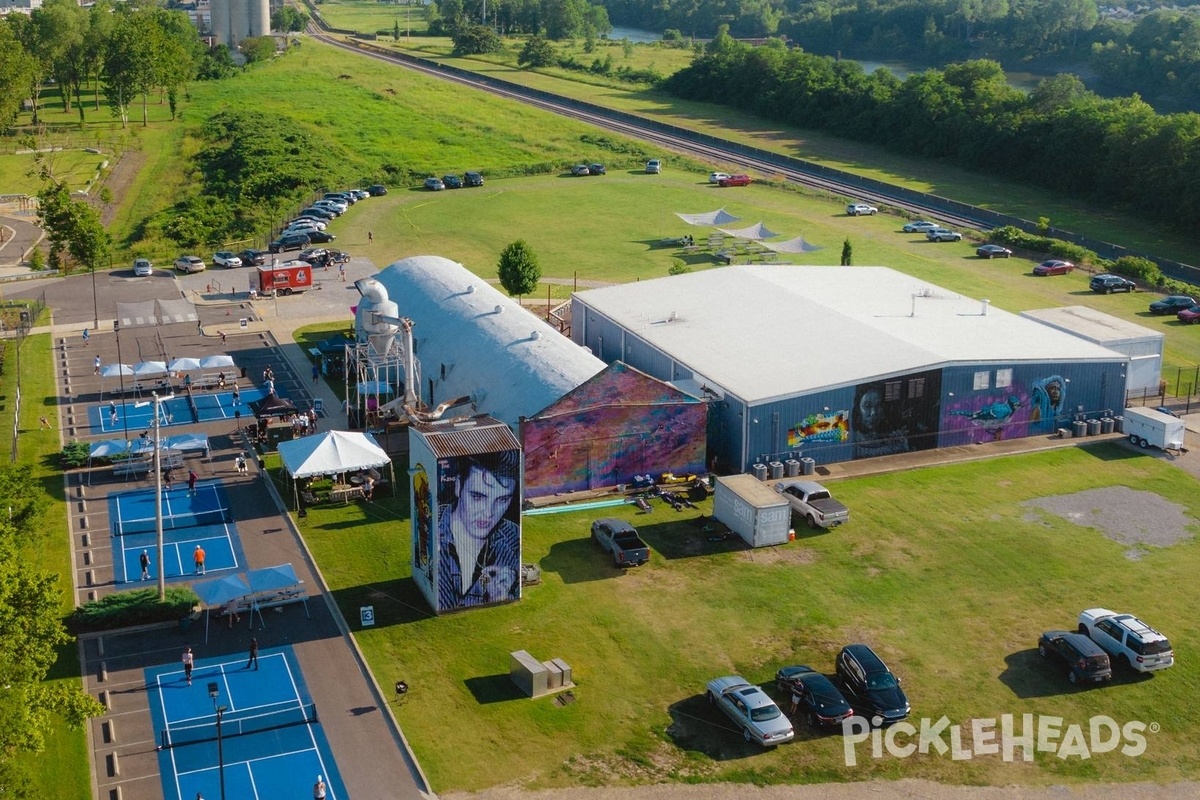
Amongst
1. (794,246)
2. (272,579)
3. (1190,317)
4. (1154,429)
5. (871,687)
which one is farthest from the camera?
(794,246)

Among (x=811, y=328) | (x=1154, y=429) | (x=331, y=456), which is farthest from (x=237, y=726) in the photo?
(x=1154, y=429)

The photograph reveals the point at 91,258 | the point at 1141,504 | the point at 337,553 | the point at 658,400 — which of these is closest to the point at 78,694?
the point at 337,553

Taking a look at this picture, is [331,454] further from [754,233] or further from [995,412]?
[754,233]

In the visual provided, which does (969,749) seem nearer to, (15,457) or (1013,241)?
(15,457)

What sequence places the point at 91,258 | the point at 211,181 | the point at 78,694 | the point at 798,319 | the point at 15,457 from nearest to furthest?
the point at 78,694, the point at 15,457, the point at 798,319, the point at 91,258, the point at 211,181

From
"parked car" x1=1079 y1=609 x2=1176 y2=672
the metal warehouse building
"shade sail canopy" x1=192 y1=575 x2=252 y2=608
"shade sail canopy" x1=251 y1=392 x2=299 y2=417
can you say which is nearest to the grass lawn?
"shade sail canopy" x1=192 y1=575 x2=252 y2=608

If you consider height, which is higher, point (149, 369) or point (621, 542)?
point (149, 369)

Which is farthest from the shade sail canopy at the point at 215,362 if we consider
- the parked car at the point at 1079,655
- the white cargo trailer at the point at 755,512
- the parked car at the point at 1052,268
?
the parked car at the point at 1052,268
